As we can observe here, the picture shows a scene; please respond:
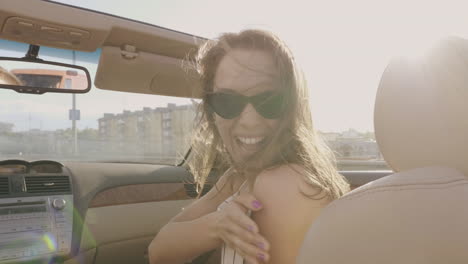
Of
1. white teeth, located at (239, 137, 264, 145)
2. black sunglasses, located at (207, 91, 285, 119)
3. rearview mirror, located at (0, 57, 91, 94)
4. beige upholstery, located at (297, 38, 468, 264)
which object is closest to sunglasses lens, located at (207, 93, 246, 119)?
black sunglasses, located at (207, 91, 285, 119)

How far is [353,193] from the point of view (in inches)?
33.5

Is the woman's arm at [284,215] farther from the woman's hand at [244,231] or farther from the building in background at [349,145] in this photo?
the building in background at [349,145]

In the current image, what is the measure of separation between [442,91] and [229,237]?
2.27ft

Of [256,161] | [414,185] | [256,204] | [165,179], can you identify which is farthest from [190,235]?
[165,179]

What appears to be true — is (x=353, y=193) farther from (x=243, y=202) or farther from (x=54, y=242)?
(x=54, y=242)

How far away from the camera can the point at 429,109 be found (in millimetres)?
845

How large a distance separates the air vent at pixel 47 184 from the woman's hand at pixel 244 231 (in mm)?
2194

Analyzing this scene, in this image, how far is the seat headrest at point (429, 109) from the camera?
2.70ft

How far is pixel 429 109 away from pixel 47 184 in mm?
2858

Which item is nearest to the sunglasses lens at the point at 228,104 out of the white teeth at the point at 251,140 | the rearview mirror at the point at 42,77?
the white teeth at the point at 251,140

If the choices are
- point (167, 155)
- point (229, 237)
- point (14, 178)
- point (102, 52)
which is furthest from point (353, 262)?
point (167, 155)

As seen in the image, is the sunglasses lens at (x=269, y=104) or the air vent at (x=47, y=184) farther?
the air vent at (x=47, y=184)

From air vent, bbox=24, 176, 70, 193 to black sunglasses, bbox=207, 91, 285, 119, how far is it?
6.05ft

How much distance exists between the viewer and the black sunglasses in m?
1.59
